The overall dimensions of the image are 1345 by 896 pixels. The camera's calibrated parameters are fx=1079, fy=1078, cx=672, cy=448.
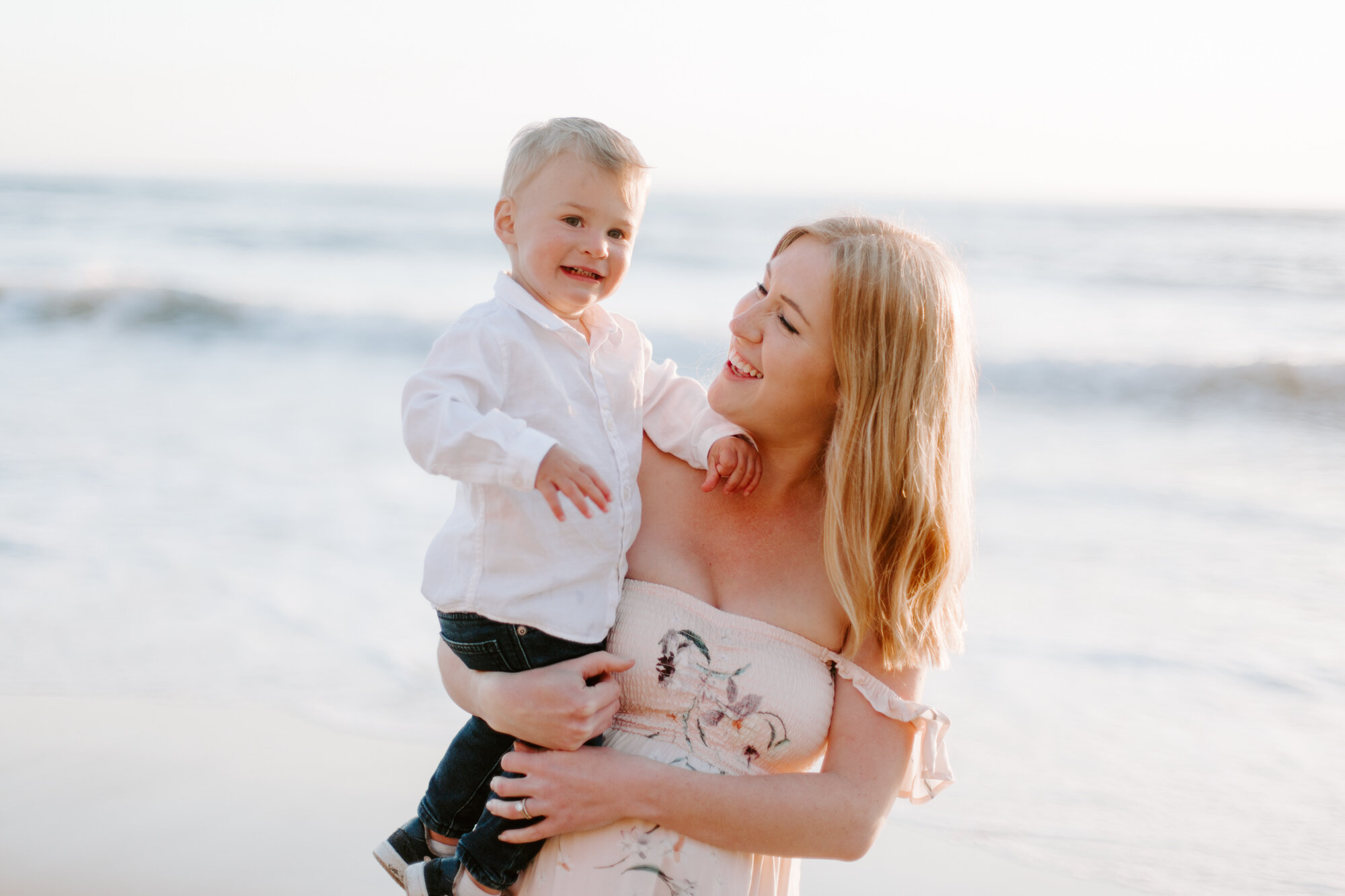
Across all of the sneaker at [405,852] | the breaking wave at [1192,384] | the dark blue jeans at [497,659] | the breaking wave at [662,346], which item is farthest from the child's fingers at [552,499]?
the breaking wave at [1192,384]

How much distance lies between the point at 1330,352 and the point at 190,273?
12744mm

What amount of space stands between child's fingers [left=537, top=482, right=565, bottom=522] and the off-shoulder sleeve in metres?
0.61

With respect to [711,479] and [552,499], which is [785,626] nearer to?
[711,479]

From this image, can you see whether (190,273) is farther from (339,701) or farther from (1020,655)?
(1020,655)

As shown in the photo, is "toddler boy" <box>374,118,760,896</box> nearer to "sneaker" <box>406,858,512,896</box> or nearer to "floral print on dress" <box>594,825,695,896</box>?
"sneaker" <box>406,858,512,896</box>

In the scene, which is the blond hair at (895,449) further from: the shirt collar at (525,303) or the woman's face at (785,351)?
the shirt collar at (525,303)

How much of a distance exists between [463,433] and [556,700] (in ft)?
1.56

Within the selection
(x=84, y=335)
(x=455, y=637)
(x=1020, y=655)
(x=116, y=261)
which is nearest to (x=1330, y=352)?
(x=1020, y=655)

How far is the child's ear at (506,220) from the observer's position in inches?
81.4

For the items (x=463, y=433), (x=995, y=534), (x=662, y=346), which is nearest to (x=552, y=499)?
(x=463, y=433)

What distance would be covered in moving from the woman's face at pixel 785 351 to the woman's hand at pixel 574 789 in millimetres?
700

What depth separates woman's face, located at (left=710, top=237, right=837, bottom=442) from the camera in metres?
2.05

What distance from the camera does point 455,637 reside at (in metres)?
1.92

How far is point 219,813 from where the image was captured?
3.03 meters
